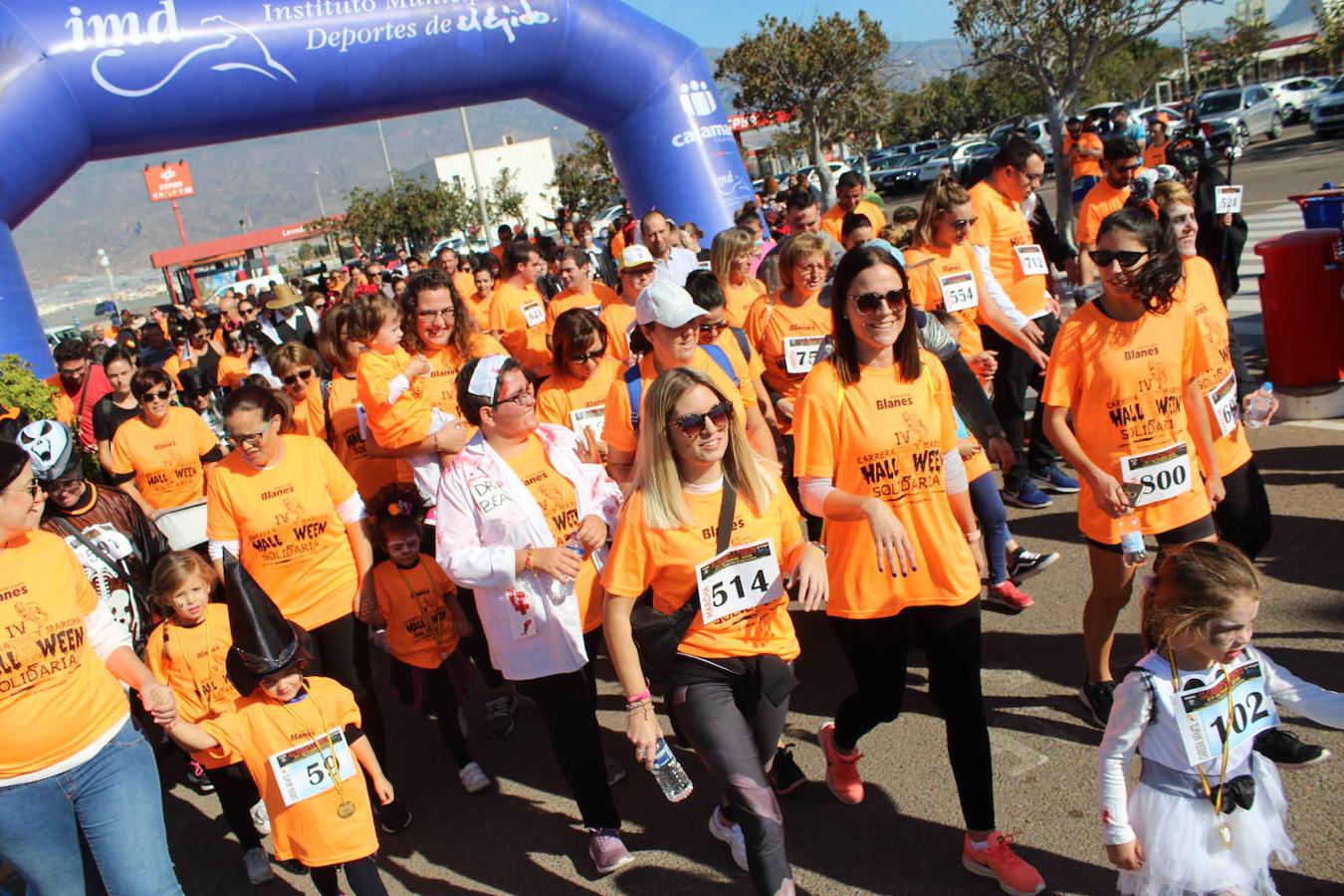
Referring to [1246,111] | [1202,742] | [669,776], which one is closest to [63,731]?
[669,776]

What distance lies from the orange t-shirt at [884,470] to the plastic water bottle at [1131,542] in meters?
0.71

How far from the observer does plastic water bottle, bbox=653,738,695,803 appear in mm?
2822

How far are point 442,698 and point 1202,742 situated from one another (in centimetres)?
313

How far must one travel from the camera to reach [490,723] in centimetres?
501

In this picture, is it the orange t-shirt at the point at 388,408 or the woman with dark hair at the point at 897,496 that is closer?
the woman with dark hair at the point at 897,496

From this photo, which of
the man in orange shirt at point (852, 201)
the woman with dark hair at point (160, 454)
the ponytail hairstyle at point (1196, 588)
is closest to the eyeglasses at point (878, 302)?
the ponytail hairstyle at point (1196, 588)

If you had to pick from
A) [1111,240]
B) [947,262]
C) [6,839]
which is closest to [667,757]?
[6,839]

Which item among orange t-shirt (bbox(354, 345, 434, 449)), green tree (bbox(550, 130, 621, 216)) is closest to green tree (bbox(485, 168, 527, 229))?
green tree (bbox(550, 130, 621, 216))

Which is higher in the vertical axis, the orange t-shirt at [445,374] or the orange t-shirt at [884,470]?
the orange t-shirt at [445,374]

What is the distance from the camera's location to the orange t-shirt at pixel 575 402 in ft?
15.3

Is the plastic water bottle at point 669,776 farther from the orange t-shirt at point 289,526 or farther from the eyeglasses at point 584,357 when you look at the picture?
the eyeglasses at point 584,357

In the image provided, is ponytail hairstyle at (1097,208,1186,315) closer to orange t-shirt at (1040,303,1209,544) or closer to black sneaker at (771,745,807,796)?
orange t-shirt at (1040,303,1209,544)

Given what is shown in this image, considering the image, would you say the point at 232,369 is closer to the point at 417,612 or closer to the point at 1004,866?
Result: the point at 417,612

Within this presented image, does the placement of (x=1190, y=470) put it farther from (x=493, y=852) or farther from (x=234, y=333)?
(x=234, y=333)
